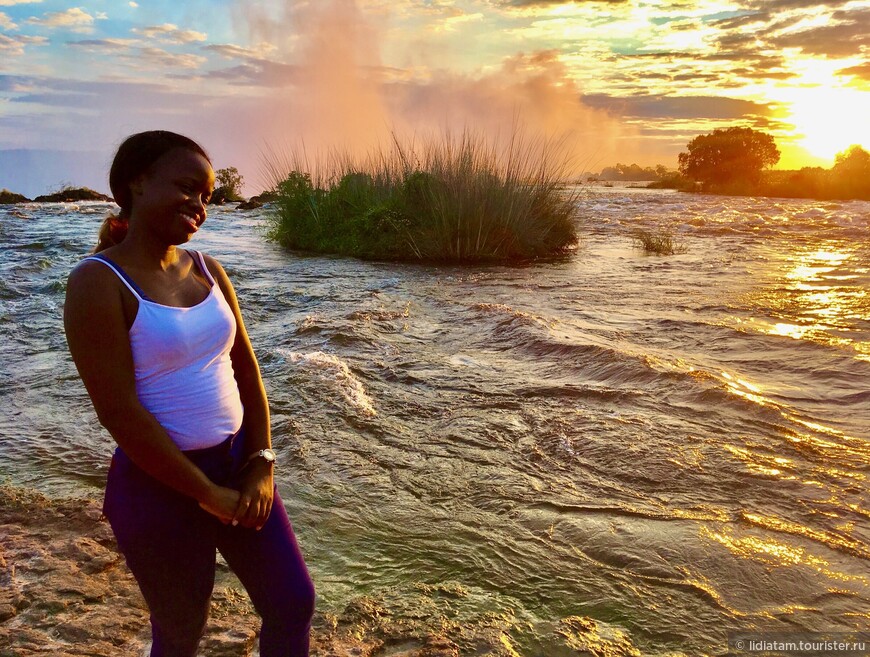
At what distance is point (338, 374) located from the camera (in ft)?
17.8

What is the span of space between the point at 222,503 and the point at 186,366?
1.12 ft

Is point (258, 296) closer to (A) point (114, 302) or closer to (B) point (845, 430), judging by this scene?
(B) point (845, 430)

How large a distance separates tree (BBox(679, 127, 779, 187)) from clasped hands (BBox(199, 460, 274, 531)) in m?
39.8

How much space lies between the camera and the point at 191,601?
68.4 inches

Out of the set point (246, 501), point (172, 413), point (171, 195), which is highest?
point (171, 195)

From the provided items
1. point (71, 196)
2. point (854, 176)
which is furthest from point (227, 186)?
point (854, 176)

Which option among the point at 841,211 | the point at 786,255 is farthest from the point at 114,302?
the point at 841,211

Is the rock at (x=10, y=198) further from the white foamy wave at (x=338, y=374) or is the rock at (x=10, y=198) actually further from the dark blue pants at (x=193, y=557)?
the dark blue pants at (x=193, y=557)

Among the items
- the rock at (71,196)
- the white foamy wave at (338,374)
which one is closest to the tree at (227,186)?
the rock at (71,196)

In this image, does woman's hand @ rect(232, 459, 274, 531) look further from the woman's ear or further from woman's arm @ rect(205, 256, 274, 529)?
the woman's ear

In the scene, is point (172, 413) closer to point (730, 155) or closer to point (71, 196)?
point (71, 196)

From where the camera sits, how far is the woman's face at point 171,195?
5.70 ft

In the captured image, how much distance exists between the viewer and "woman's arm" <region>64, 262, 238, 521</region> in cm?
158

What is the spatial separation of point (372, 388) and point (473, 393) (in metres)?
0.75
